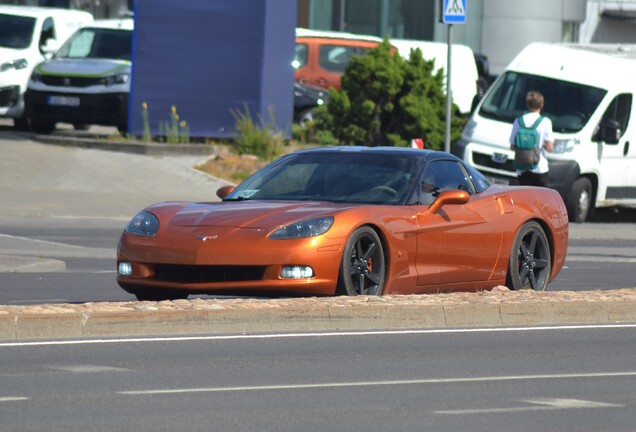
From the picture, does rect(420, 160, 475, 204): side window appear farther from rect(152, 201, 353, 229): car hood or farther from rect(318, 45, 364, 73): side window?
rect(318, 45, 364, 73): side window

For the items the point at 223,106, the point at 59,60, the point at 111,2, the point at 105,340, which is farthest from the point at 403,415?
the point at 111,2

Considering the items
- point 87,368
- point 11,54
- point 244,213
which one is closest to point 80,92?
point 11,54

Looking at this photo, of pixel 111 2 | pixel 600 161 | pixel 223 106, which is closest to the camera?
pixel 600 161

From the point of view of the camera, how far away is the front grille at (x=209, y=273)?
36.3 ft

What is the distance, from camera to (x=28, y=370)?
8742 mm

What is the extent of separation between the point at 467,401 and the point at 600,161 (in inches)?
620

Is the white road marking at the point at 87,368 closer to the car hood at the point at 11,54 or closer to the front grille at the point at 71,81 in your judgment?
the front grille at the point at 71,81

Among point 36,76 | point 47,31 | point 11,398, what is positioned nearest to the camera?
point 11,398

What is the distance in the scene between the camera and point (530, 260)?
42.4 feet

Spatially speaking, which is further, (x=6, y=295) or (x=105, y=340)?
(x=6, y=295)

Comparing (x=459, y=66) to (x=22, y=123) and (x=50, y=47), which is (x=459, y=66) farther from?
(x=22, y=123)

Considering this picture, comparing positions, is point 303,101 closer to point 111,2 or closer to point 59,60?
point 59,60

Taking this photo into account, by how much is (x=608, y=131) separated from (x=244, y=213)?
1272cm

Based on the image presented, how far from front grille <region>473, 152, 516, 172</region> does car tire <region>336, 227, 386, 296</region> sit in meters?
11.7
